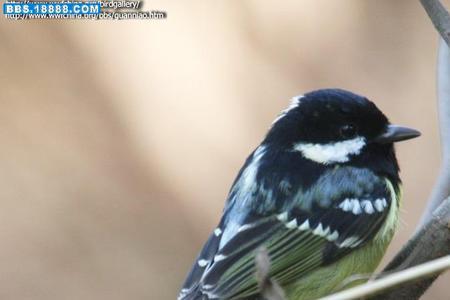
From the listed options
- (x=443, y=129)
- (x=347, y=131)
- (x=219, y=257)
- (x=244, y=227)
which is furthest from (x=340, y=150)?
(x=443, y=129)

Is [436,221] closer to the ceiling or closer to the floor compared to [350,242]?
closer to the ceiling

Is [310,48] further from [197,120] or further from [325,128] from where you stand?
[325,128]

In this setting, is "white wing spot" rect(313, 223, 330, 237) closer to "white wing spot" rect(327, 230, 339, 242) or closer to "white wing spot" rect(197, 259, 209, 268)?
"white wing spot" rect(327, 230, 339, 242)

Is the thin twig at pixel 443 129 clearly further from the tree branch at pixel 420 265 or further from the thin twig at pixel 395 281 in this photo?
the thin twig at pixel 395 281

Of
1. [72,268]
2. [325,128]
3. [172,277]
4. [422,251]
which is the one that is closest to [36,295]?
[72,268]

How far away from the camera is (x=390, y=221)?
2.65 meters

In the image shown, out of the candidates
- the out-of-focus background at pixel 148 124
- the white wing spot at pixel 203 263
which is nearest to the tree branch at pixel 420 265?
the white wing spot at pixel 203 263

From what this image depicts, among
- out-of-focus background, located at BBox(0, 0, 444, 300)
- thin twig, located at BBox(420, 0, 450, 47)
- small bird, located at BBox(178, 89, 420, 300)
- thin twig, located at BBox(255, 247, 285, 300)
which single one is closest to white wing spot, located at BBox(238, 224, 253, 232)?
small bird, located at BBox(178, 89, 420, 300)

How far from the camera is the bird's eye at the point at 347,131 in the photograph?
2.71 meters

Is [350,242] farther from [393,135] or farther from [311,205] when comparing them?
[393,135]

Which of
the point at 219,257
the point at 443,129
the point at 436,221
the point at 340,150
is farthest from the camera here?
the point at 340,150

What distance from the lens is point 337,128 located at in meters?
2.72

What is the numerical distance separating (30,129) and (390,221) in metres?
1.63

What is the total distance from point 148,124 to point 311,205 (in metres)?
1.32
